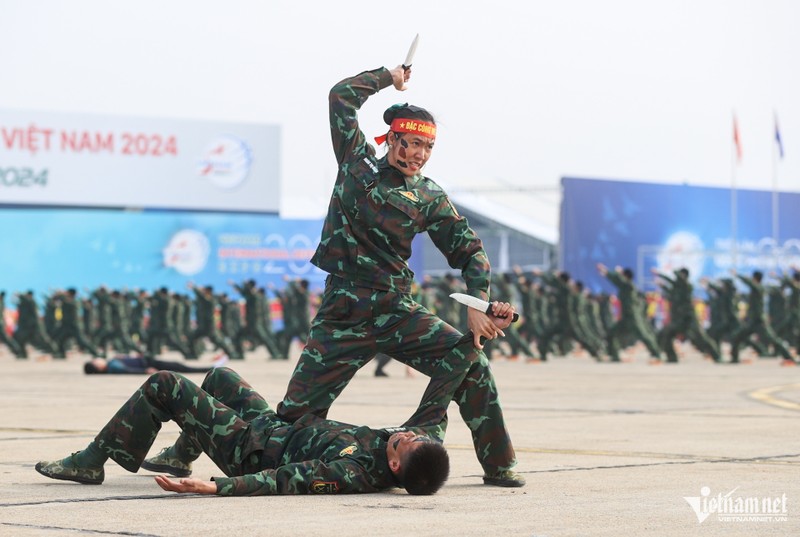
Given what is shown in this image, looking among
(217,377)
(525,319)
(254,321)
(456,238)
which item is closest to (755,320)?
(525,319)

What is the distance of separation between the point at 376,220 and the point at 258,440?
117 centimetres

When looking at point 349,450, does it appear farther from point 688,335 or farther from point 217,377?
point 688,335

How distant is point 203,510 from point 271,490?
1.65 ft

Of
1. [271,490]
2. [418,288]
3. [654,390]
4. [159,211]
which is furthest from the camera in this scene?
[159,211]

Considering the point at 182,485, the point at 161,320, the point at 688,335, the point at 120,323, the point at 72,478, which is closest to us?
the point at 182,485

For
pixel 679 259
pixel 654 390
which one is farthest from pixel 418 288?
pixel 679 259

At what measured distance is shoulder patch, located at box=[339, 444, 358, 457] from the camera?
606 centimetres

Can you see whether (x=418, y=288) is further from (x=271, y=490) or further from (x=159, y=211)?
(x=159, y=211)

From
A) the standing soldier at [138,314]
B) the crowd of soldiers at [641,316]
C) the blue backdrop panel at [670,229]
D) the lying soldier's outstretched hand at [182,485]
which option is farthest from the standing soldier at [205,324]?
the lying soldier's outstretched hand at [182,485]

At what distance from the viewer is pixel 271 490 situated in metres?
5.83

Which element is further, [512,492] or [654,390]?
[654,390]

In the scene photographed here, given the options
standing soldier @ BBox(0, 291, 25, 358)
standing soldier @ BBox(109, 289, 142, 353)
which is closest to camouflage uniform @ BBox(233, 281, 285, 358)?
standing soldier @ BBox(109, 289, 142, 353)

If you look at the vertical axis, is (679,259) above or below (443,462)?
above

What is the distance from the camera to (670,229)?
4803 centimetres
